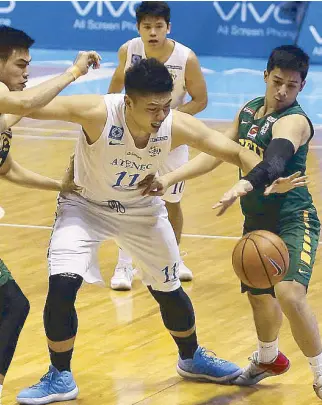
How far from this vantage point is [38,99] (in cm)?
520

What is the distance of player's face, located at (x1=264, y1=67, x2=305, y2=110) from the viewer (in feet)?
19.0

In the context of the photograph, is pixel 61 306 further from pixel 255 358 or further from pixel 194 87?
pixel 194 87

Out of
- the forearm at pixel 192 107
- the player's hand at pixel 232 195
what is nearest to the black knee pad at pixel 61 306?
the player's hand at pixel 232 195

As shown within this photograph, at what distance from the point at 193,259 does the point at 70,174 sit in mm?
3009

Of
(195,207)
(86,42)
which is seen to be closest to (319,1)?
(86,42)

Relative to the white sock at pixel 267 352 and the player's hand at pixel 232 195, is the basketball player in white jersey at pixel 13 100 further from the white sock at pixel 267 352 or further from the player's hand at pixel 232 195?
the white sock at pixel 267 352

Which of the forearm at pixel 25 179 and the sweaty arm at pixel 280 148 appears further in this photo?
the forearm at pixel 25 179

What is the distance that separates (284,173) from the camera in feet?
19.0

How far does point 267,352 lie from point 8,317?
160 centimetres

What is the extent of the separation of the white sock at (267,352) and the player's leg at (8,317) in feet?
4.87

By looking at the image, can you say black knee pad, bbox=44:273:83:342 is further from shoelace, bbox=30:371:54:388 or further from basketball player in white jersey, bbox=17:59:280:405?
shoelace, bbox=30:371:54:388

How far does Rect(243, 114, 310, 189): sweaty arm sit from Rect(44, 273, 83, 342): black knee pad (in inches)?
44.5

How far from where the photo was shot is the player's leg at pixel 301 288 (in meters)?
5.57

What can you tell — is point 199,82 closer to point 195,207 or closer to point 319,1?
point 195,207
